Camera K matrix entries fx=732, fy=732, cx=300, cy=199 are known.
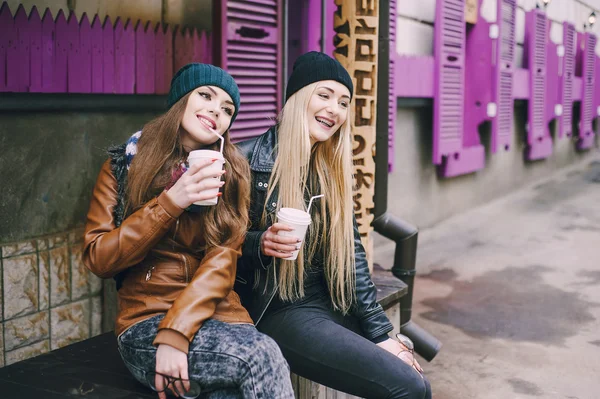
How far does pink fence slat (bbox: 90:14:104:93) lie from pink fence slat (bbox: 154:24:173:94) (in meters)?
0.45

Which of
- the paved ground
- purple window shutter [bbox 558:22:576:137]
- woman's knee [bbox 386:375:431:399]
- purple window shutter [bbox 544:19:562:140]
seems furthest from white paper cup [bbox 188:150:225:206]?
purple window shutter [bbox 558:22:576:137]

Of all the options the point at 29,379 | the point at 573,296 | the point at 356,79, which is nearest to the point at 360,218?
the point at 356,79

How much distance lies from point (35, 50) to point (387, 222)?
7.72 feet

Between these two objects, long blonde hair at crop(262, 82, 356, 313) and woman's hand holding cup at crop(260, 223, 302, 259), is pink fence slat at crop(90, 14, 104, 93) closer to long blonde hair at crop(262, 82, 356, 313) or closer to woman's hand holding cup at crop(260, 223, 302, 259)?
long blonde hair at crop(262, 82, 356, 313)

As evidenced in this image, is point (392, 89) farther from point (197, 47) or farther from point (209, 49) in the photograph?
point (197, 47)

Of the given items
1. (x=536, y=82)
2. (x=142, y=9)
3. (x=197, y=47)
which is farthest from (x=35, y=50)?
(x=536, y=82)

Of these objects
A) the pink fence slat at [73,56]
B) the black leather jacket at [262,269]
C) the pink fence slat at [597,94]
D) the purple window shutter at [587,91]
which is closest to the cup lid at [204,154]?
the black leather jacket at [262,269]

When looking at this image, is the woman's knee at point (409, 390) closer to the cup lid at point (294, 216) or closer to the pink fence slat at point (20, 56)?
the cup lid at point (294, 216)

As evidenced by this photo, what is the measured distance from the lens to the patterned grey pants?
235cm

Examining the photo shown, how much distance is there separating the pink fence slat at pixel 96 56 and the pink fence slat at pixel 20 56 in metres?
0.41

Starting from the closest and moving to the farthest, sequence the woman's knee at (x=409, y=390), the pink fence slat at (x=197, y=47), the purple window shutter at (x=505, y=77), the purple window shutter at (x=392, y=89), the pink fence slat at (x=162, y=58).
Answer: the woman's knee at (x=409, y=390)
the pink fence slat at (x=162, y=58)
the pink fence slat at (x=197, y=47)
the purple window shutter at (x=392, y=89)
the purple window shutter at (x=505, y=77)

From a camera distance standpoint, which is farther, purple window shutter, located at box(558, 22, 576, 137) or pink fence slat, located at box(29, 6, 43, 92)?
purple window shutter, located at box(558, 22, 576, 137)

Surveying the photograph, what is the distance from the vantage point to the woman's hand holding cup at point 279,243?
2.66 meters

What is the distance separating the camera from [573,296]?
6781mm
